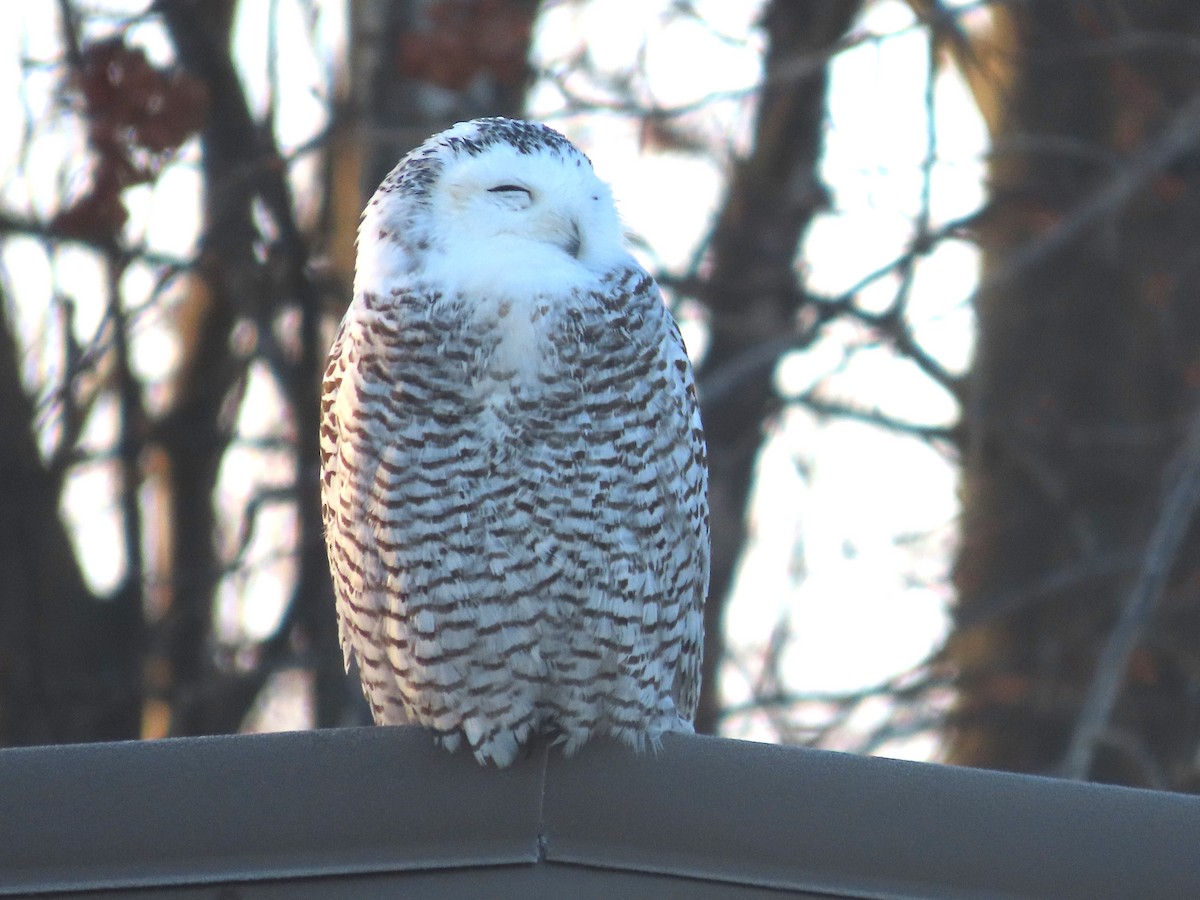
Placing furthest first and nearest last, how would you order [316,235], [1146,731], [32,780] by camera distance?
[316,235] < [1146,731] < [32,780]

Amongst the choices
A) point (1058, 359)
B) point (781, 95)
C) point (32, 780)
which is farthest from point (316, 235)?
point (32, 780)

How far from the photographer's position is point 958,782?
2.23 metres

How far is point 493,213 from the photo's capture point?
286cm

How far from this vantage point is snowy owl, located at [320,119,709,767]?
2.72 m

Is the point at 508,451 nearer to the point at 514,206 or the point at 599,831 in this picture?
the point at 514,206

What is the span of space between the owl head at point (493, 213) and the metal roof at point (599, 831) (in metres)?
0.91

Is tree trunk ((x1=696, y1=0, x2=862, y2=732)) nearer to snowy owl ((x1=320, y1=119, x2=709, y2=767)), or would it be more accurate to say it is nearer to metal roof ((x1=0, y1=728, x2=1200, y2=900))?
snowy owl ((x1=320, y1=119, x2=709, y2=767))

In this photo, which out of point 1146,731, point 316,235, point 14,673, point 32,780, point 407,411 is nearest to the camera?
point 32,780

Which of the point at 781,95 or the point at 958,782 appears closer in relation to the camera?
the point at 958,782

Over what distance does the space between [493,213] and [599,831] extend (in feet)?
3.66

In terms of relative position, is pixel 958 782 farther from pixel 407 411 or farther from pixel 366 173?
pixel 366 173

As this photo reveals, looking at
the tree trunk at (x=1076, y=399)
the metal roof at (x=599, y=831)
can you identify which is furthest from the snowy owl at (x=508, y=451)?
the tree trunk at (x=1076, y=399)

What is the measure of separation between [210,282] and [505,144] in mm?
3531

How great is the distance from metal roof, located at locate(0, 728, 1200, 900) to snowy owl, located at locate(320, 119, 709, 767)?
531 mm
